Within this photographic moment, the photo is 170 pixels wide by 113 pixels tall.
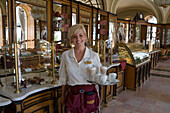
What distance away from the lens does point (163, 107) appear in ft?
14.2

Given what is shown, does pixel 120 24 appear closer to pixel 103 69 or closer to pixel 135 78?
pixel 135 78

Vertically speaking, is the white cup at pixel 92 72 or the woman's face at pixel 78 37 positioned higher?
the woman's face at pixel 78 37

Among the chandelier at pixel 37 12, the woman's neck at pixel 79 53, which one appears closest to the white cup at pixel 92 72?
the woman's neck at pixel 79 53

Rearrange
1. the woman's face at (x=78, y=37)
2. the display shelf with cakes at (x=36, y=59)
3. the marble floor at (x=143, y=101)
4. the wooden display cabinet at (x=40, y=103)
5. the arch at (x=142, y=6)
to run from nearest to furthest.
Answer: the woman's face at (x=78, y=37) → the wooden display cabinet at (x=40, y=103) → the display shelf with cakes at (x=36, y=59) → the marble floor at (x=143, y=101) → the arch at (x=142, y=6)

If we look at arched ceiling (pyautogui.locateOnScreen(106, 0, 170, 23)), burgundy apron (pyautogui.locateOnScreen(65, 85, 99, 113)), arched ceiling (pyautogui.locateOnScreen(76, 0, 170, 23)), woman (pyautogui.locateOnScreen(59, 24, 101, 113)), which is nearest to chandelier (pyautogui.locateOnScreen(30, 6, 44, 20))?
woman (pyautogui.locateOnScreen(59, 24, 101, 113))

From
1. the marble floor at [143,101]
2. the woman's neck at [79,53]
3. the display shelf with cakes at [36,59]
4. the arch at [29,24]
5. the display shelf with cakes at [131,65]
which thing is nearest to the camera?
the woman's neck at [79,53]

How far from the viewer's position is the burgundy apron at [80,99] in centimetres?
195

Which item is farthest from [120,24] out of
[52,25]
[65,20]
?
[52,25]

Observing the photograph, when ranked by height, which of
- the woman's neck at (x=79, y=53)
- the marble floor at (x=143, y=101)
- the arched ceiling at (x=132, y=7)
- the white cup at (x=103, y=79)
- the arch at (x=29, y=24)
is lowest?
the marble floor at (x=143, y=101)

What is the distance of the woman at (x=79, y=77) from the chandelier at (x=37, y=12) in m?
3.69

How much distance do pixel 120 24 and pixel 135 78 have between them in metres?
6.80

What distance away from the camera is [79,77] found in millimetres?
1935

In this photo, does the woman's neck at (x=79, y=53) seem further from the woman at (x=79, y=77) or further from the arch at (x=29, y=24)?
the arch at (x=29, y=24)

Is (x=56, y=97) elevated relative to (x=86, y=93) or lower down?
lower down
